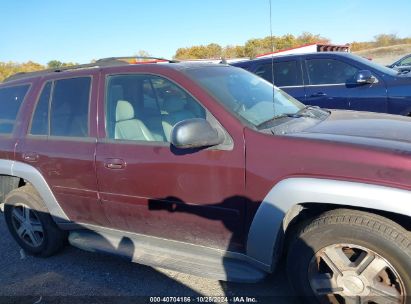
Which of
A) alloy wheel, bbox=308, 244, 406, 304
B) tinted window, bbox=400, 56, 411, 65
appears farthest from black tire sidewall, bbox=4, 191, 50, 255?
tinted window, bbox=400, 56, 411, 65

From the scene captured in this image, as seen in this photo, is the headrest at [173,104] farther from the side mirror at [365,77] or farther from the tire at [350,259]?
the side mirror at [365,77]

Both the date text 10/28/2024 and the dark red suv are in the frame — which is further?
the date text 10/28/2024

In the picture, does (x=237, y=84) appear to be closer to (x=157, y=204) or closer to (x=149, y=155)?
(x=149, y=155)

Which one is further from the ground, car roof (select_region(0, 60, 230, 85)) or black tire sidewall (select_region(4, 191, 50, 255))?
car roof (select_region(0, 60, 230, 85))

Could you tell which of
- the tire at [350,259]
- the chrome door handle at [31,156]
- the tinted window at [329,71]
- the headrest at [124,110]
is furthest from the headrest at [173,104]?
the tinted window at [329,71]

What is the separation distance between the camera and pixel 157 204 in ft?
9.49

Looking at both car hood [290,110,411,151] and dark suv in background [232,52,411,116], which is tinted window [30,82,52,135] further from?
dark suv in background [232,52,411,116]

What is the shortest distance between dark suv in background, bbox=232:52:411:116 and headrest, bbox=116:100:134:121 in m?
2.81

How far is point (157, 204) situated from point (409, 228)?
1.74 m

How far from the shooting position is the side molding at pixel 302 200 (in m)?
2.03

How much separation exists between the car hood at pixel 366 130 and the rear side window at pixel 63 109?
189 centimetres

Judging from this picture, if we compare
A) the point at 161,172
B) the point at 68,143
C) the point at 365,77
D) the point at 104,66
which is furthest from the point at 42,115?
the point at 365,77

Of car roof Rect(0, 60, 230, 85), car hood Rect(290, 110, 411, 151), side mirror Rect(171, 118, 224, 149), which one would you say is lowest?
car hood Rect(290, 110, 411, 151)

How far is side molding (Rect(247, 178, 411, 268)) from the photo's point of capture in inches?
79.9
